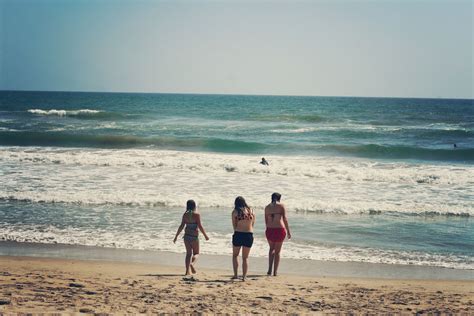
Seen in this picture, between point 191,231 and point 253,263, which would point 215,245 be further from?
point 191,231

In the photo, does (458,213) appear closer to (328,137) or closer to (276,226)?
(276,226)

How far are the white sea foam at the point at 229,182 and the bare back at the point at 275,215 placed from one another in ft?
17.6

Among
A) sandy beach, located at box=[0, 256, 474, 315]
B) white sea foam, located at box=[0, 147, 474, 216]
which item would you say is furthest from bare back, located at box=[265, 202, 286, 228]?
white sea foam, located at box=[0, 147, 474, 216]

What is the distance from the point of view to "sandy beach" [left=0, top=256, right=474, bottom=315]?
21.0ft

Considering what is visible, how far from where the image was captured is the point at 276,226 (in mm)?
8430

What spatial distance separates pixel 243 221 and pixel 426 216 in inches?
290

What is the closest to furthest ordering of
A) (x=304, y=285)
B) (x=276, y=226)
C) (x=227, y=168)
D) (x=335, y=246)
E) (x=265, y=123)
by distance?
(x=304, y=285) < (x=276, y=226) < (x=335, y=246) < (x=227, y=168) < (x=265, y=123)

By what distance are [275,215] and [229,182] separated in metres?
9.19

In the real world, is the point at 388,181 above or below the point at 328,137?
below

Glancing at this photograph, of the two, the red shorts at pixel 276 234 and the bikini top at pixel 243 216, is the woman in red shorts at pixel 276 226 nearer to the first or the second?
the red shorts at pixel 276 234

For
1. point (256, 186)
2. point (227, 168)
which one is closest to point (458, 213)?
point (256, 186)

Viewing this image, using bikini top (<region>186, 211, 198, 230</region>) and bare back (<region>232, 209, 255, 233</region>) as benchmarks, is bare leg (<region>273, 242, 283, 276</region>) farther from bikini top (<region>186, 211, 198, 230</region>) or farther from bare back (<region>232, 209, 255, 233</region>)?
bikini top (<region>186, 211, 198, 230</region>)

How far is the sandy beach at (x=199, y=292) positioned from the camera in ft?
21.0

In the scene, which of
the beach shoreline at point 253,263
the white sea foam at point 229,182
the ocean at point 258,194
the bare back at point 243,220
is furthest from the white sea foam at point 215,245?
the white sea foam at point 229,182
